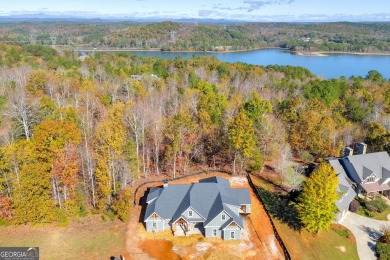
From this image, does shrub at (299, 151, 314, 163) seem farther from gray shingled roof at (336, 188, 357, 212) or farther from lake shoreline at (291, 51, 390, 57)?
lake shoreline at (291, 51, 390, 57)

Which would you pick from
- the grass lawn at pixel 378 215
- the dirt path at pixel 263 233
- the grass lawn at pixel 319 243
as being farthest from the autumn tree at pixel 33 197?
the grass lawn at pixel 378 215

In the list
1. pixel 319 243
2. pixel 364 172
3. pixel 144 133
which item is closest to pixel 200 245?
pixel 319 243

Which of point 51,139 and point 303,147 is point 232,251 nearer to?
point 51,139

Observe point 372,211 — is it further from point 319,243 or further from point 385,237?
point 319,243

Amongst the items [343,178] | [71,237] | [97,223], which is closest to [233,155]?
[343,178]

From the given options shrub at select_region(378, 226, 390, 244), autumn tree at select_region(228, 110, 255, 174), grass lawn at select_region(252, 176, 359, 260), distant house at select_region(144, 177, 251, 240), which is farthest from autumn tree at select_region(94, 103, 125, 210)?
shrub at select_region(378, 226, 390, 244)
